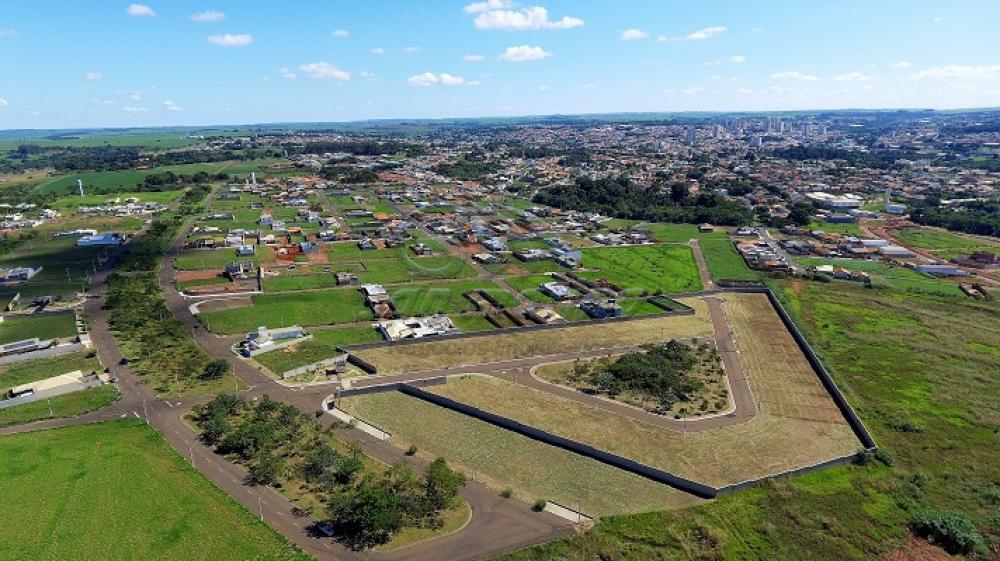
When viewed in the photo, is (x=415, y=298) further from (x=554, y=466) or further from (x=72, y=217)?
(x=72, y=217)

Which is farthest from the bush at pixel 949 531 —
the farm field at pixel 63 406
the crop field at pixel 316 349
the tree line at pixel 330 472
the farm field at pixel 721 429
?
the farm field at pixel 63 406

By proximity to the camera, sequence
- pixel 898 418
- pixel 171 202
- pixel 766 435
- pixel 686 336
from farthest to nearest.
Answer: pixel 171 202 < pixel 686 336 < pixel 898 418 < pixel 766 435

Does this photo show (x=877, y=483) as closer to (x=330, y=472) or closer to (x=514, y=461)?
(x=514, y=461)

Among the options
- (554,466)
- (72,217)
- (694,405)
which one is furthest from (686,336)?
(72,217)

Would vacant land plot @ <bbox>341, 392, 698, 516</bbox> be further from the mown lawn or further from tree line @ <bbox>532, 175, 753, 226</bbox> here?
tree line @ <bbox>532, 175, 753, 226</bbox>

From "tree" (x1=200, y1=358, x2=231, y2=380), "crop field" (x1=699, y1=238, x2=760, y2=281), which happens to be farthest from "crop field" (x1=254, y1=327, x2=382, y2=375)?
"crop field" (x1=699, y1=238, x2=760, y2=281)

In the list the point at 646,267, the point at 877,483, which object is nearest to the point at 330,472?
the point at 877,483
